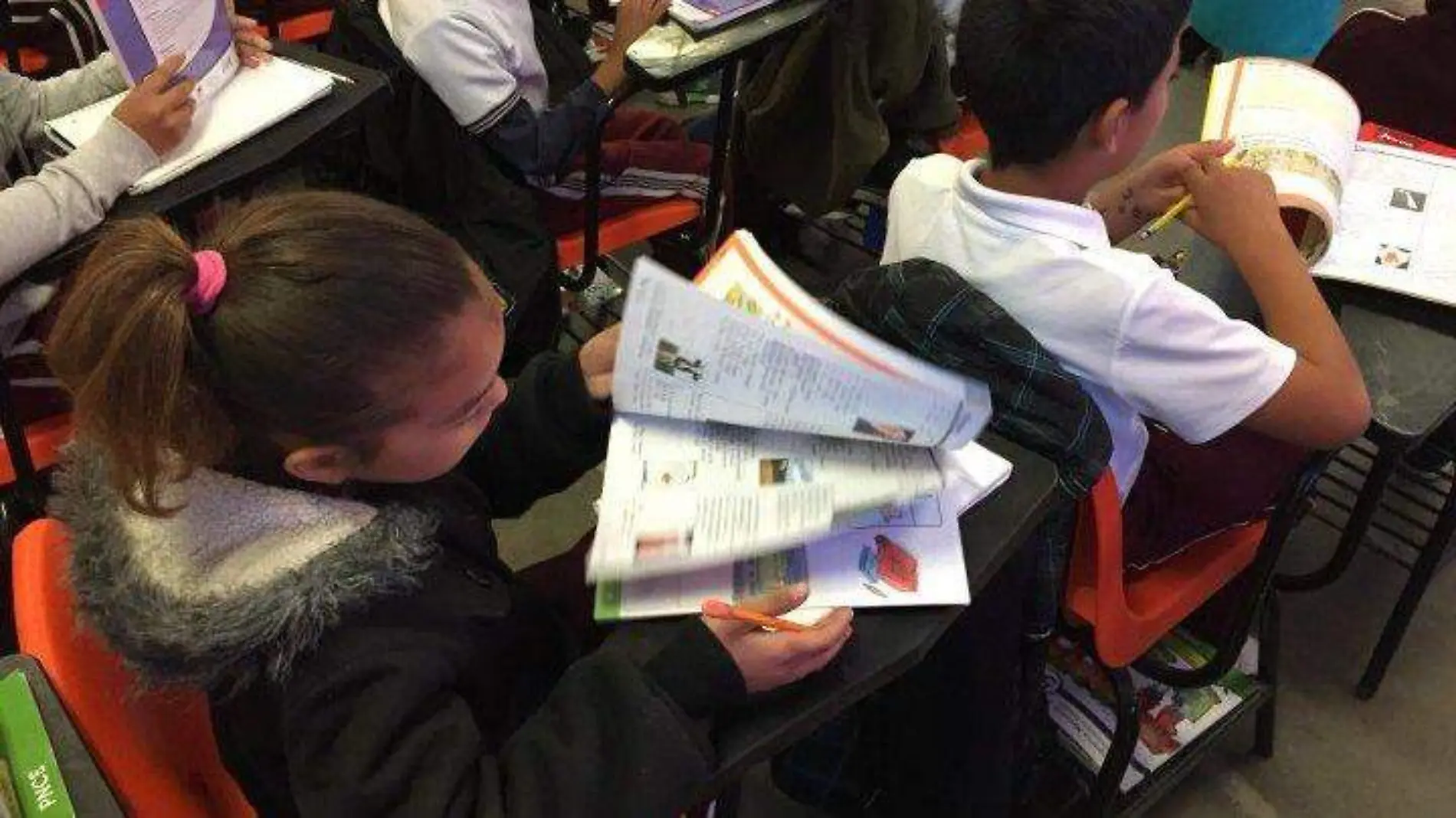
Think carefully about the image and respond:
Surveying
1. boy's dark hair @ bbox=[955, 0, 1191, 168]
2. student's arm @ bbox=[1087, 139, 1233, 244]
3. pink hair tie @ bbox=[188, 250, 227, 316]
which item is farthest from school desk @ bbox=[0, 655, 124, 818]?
student's arm @ bbox=[1087, 139, 1233, 244]

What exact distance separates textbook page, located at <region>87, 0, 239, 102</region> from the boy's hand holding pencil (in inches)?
38.6

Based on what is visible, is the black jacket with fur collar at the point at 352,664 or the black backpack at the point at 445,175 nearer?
the black jacket with fur collar at the point at 352,664

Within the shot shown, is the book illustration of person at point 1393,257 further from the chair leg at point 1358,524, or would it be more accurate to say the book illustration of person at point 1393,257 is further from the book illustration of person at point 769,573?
the book illustration of person at point 769,573

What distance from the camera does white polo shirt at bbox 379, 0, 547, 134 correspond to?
152cm

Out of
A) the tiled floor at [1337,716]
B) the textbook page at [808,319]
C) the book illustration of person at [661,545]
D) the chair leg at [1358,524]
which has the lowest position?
the tiled floor at [1337,716]

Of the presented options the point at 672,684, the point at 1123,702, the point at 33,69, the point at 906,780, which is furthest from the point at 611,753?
the point at 33,69

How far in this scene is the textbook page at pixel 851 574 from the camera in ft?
2.60

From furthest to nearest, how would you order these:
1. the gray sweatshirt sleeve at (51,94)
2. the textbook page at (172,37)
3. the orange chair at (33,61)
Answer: the orange chair at (33,61) < the gray sweatshirt sleeve at (51,94) < the textbook page at (172,37)

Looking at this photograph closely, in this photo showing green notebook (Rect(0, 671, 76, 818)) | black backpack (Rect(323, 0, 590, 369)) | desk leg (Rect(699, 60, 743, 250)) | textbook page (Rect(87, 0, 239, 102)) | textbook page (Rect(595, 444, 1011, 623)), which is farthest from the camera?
desk leg (Rect(699, 60, 743, 250))

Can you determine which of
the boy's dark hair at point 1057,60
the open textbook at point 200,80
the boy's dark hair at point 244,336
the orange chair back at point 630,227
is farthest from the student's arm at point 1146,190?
the open textbook at point 200,80

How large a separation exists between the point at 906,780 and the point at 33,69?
6.46 ft

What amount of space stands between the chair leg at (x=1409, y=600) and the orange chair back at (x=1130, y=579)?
0.38m

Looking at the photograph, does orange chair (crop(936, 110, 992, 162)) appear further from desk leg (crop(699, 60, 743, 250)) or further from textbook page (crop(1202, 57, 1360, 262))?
textbook page (crop(1202, 57, 1360, 262))

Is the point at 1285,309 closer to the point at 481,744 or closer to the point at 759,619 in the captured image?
the point at 759,619
